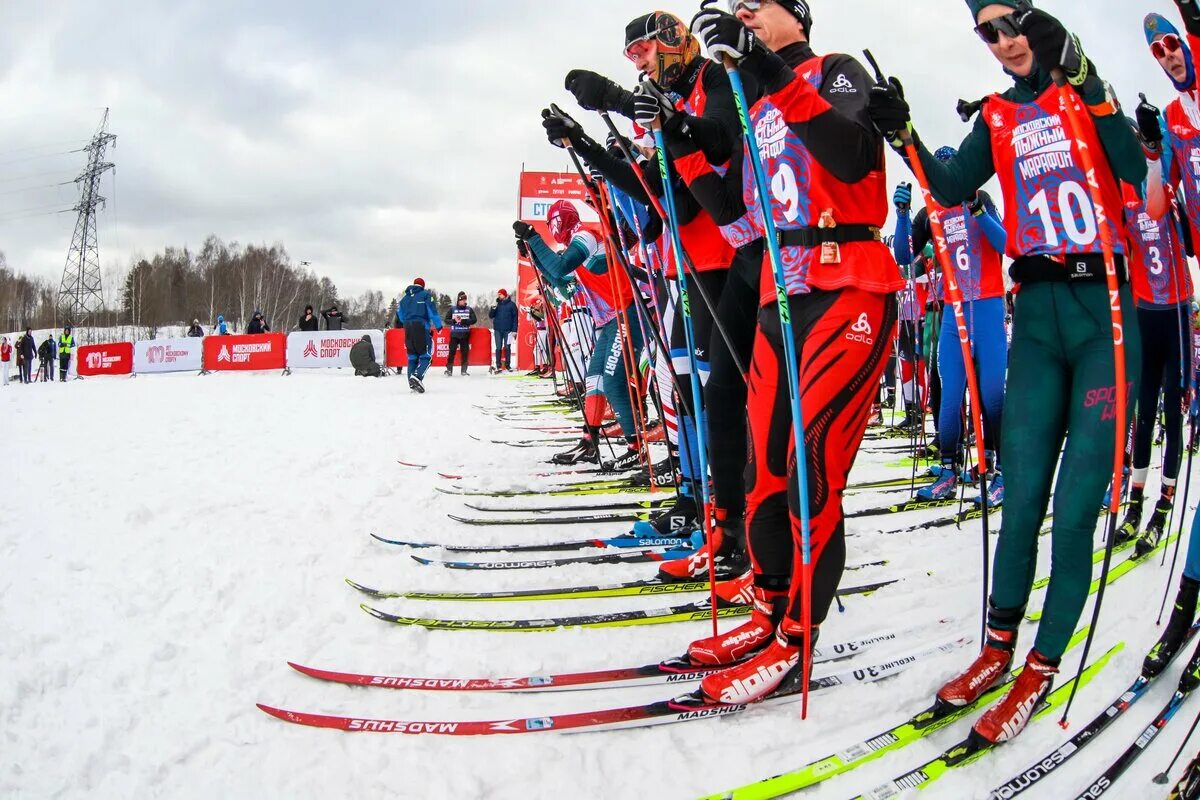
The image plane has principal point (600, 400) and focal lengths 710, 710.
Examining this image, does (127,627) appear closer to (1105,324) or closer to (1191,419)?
(1105,324)

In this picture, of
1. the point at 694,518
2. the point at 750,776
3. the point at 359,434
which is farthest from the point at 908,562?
the point at 359,434

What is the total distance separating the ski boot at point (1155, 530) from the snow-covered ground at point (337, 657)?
0.72 feet

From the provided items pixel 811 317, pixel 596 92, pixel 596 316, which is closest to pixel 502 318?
pixel 596 316

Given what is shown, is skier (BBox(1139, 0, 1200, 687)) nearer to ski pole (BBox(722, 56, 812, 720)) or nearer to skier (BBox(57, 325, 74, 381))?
ski pole (BBox(722, 56, 812, 720))

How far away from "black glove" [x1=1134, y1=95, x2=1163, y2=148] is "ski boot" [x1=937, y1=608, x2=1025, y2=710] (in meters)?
1.50

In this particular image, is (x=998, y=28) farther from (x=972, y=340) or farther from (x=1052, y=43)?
(x=972, y=340)

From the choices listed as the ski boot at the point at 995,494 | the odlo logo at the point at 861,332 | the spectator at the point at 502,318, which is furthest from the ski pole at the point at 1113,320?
the spectator at the point at 502,318

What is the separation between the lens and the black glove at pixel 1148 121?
213 cm

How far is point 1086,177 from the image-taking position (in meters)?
1.77

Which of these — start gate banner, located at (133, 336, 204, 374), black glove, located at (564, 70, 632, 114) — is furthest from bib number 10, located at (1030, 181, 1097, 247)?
start gate banner, located at (133, 336, 204, 374)

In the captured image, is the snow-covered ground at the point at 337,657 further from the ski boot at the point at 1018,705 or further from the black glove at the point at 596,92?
the black glove at the point at 596,92

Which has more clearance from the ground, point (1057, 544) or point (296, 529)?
point (1057, 544)

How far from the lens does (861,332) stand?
2004 mm

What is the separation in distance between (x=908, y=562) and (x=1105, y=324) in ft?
5.12
